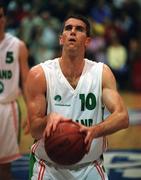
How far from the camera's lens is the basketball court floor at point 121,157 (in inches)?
287

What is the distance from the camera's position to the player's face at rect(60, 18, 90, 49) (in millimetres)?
4695

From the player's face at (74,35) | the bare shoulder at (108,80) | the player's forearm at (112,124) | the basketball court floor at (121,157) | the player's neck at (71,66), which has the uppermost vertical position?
the player's face at (74,35)

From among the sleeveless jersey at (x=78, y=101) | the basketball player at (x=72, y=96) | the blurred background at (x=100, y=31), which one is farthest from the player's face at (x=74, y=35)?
the blurred background at (x=100, y=31)

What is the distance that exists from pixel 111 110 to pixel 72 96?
0.39m

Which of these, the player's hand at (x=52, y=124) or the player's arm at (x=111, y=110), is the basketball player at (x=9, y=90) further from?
the player's hand at (x=52, y=124)

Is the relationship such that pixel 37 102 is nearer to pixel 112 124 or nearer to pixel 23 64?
pixel 112 124

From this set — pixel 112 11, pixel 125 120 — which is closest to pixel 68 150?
pixel 125 120

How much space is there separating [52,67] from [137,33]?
12364 millimetres

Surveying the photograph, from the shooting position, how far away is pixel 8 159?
20.5ft

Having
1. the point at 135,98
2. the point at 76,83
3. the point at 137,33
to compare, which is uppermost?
the point at 76,83

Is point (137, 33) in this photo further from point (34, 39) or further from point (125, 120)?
point (125, 120)

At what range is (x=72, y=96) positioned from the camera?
186 inches

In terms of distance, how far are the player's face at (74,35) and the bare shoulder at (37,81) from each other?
304 millimetres

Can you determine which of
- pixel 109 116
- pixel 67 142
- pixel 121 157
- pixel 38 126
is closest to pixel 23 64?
pixel 38 126
